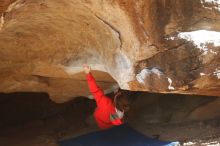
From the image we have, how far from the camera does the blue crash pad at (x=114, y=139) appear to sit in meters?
4.29

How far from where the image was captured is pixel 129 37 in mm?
3154

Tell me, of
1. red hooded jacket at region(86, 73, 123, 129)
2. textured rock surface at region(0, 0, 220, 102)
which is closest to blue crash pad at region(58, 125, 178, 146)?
red hooded jacket at region(86, 73, 123, 129)

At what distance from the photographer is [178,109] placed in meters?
5.29

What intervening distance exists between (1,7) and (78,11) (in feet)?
2.41

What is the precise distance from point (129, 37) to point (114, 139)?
171 cm

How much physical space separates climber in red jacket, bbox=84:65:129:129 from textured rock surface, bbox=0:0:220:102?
229 millimetres

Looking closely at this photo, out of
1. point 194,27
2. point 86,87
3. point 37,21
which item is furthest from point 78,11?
point 86,87

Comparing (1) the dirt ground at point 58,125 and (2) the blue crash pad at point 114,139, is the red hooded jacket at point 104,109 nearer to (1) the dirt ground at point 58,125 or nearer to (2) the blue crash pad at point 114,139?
(2) the blue crash pad at point 114,139

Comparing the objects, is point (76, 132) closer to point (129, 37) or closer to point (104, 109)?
point (104, 109)

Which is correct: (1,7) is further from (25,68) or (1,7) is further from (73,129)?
(73,129)

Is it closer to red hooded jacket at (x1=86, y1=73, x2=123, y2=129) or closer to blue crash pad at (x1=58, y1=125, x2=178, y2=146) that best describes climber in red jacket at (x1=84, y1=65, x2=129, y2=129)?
red hooded jacket at (x1=86, y1=73, x2=123, y2=129)

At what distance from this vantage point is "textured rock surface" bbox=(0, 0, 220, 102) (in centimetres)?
296

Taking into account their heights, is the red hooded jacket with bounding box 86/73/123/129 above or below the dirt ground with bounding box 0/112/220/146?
above

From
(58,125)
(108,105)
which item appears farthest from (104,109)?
(58,125)
